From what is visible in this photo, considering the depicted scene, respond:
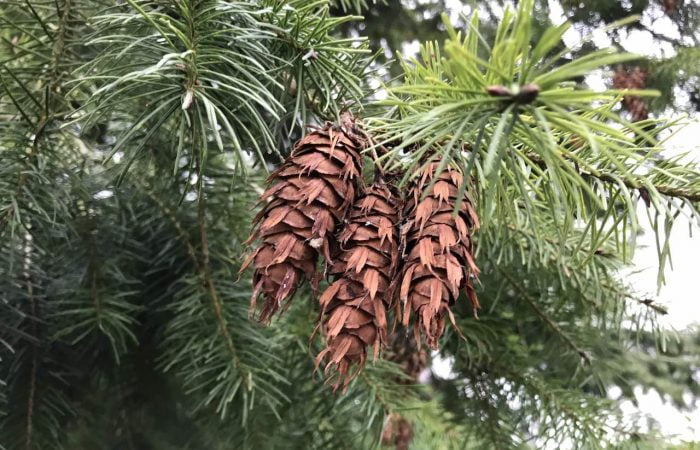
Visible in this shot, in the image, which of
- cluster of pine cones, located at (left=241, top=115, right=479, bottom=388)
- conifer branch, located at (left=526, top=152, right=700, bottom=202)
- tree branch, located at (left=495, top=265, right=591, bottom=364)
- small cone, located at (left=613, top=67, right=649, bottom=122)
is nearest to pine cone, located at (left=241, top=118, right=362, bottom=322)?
cluster of pine cones, located at (left=241, top=115, right=479, bottom=388)

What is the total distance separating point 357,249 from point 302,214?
0.04m

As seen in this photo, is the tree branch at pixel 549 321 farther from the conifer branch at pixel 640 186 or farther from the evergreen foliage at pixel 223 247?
the conifer branch at pixel 640 186

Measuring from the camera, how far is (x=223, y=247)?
68cm

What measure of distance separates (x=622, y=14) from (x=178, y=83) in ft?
3.73

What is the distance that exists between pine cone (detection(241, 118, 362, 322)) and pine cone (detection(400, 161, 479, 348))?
0.04 m

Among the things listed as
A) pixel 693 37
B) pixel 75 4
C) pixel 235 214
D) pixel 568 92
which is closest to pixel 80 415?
pixel 235 214

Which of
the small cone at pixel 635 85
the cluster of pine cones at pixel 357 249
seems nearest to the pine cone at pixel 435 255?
the cluster of pine cones at pixel 357 249

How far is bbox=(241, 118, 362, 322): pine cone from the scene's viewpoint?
1.11 feet

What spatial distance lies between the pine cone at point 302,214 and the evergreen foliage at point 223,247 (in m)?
0.03

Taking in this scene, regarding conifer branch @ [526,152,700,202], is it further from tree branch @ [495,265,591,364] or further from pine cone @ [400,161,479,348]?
tree branch @ [495,265,591,364]

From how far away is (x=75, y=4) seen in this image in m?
0.60

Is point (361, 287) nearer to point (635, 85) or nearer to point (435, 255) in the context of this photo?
point (435, 255)

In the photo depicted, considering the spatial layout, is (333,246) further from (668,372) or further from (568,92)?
(668,372)

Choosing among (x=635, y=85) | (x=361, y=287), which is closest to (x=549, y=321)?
(x=361, y=287)
